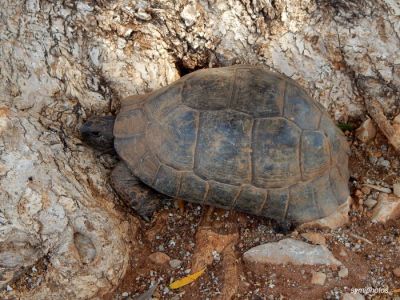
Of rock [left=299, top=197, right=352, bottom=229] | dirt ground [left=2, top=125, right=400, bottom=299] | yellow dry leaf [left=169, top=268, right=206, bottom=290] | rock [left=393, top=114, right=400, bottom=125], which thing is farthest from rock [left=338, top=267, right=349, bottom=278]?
rock [left=393, top=114, right=400, bottom=125]


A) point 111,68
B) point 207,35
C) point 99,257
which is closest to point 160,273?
point 99,257

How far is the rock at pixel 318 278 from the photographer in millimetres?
3330

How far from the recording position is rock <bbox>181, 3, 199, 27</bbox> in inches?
150

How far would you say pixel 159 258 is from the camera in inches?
140

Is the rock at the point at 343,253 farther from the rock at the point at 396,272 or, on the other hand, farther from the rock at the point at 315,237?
the rock at the point at 396,272

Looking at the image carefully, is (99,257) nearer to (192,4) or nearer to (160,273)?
(160,273)

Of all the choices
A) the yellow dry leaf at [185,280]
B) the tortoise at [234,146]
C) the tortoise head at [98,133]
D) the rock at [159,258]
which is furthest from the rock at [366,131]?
the tortoise head at [98,133]

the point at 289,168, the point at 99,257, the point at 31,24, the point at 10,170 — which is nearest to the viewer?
the point at 10,170

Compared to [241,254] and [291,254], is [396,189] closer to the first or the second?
[291,254]

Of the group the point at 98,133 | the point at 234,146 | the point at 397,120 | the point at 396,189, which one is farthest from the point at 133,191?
the point at 397,120

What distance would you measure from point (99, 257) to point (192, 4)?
2218mm

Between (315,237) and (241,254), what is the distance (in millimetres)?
618

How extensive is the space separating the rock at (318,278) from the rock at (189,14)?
2.31 metres

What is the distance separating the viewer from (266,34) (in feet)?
13.0
